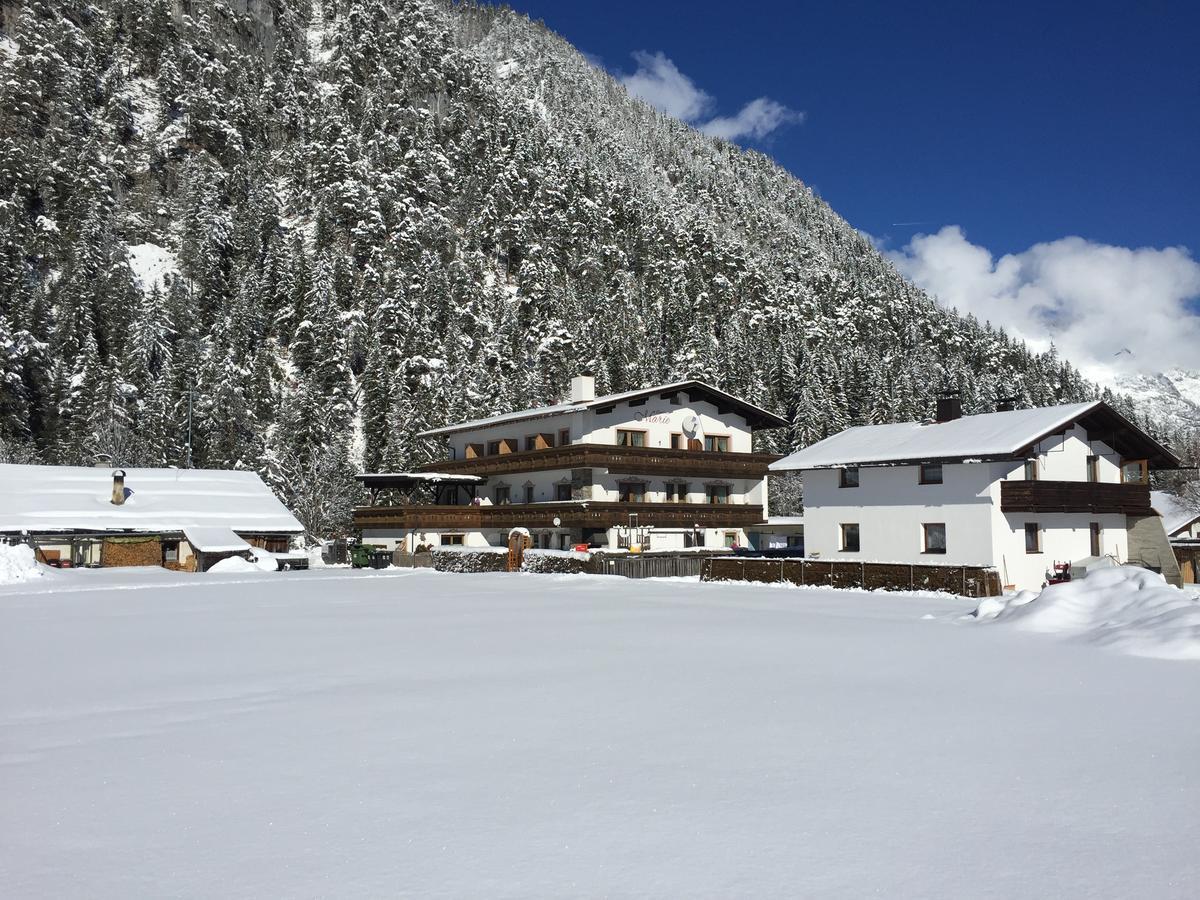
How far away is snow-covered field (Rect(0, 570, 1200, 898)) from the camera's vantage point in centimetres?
592

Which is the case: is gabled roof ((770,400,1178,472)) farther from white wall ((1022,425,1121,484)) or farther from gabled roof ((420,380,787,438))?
gabled roof ((420,380,787,438))

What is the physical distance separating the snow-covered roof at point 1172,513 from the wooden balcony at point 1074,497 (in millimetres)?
18277

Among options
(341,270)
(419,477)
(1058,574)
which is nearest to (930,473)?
(1058,574)

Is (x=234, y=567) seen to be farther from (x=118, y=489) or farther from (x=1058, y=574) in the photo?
(x=1058, y=574)

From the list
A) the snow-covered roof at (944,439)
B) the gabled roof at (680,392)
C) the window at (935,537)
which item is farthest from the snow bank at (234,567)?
the window at (935,537)

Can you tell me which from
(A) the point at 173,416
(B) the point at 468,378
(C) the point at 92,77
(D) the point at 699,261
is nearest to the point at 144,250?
(C) the point at 92,77

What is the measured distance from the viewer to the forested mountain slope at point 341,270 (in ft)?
276

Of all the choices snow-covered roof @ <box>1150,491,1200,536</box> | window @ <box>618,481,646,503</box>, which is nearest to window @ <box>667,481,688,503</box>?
window @ <box>618,481,646,503</box>

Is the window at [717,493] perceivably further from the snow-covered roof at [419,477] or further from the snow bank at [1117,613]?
the snow bank at [1117,613]

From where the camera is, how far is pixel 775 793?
24.8 feet

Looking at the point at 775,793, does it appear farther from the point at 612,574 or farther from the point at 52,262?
the point at 52,262

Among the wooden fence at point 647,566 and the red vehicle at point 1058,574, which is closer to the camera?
the red vehicle at point 1058,574

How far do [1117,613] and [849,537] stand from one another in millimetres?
21179

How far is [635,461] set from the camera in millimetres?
53031
